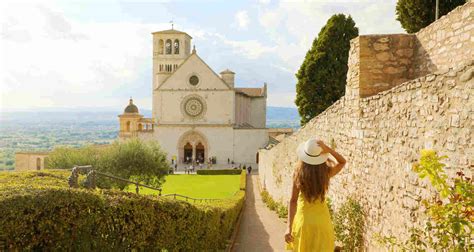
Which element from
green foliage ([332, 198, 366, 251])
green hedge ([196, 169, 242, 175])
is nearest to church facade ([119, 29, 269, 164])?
green hedge ([196, 169, 242, 175])

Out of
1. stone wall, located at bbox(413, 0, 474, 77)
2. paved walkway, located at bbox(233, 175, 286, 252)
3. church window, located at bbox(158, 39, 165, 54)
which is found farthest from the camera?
church window, located at bbox(158, 39, 165, 54)

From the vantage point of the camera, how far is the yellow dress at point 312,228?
5.02m

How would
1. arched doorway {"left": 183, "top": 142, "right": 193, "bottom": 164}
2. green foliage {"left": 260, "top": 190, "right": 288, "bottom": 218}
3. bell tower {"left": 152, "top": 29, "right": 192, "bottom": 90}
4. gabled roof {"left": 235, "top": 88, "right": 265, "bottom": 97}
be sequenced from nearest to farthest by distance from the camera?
green foliage {"left": 260, "top": 190, "right": 288, "bottom": 218} < arched doorway {"left": 183, "top": 142, "right": 193, "bottom": 164} < bell tower {"left": 152, "top": 29, "right": 192, "bottom": 90} < gabled roof {"left": 235, "top": 88, "right": 265, "bottom": 97}

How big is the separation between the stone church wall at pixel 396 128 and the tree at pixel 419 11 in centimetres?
795

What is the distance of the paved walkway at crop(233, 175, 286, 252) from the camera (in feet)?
43.7

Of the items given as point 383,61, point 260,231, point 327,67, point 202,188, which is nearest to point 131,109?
point 202,188

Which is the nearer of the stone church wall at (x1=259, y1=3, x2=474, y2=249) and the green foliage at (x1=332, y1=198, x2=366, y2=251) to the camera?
the stone church wall at (x1=259, y1=3, x2=474, y2=249)

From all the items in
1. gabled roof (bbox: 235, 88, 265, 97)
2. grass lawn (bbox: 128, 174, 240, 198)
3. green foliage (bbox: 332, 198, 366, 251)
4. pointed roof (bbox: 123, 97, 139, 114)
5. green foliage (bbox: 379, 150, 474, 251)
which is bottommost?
grass lawn (bbox: 128, 174, 240, 198)

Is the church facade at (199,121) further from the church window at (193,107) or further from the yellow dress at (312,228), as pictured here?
the yellow dress at (312,228)

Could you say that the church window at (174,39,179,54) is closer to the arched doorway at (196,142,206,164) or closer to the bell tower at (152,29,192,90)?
the bell tower at (152,29,192,90)

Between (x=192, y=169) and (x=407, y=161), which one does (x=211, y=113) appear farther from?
(x=407, y=161)

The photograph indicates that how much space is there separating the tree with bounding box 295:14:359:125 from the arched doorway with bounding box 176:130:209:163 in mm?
33732

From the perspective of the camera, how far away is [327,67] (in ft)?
87.8

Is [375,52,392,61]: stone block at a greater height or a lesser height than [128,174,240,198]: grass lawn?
greater
